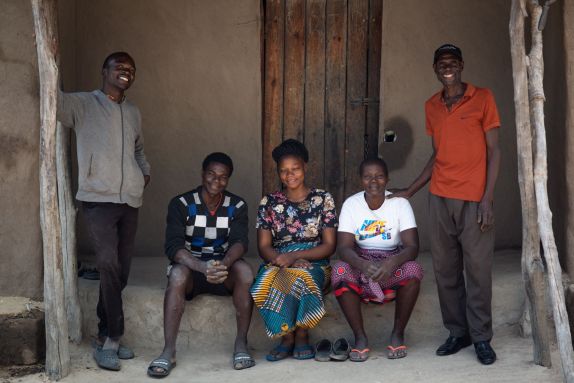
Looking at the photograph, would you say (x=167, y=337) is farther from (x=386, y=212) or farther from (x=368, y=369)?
(x=386, y=212)

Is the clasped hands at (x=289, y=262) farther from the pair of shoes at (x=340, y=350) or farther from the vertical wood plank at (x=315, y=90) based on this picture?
the vertical wood plank at (x=315, y=90)

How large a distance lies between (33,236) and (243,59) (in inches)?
81.3

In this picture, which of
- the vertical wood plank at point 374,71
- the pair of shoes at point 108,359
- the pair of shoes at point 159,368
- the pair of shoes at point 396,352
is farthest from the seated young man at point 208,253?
the vertical wood plank at point 374,71

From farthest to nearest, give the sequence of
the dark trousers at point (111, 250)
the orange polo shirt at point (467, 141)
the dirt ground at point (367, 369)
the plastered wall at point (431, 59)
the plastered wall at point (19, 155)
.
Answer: the plastered wall at point (431, 59) < the plastered wall at point (19, 155) < the dark trousers at point (111, 250) < the orange polo shirt at point (467, 141) < the dirt ground at point (367, 369)

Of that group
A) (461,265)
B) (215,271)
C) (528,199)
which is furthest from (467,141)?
(215,271)

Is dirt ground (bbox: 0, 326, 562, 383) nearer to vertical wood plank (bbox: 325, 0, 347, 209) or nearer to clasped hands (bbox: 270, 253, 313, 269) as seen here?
clasped hands (bbox: 270, 253, 313, 269)

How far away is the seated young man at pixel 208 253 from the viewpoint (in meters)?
4.90

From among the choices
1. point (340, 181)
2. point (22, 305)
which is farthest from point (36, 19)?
point (340, 181)

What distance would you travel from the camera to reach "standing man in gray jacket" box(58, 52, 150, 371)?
15.8 feet

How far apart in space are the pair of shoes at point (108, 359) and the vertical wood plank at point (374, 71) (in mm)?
2467

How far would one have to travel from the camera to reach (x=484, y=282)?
4730 mm

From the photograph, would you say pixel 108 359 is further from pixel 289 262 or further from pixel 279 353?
pixel 289 262

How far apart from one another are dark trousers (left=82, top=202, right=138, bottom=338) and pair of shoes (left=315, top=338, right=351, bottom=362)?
45.4 inches

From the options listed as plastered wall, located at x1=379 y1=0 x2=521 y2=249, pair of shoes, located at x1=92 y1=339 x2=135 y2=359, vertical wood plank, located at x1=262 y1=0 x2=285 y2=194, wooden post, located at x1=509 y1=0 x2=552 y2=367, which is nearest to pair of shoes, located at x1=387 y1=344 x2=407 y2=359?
wooden post, located at x1=509 y1=0 x2=552 y2=367
